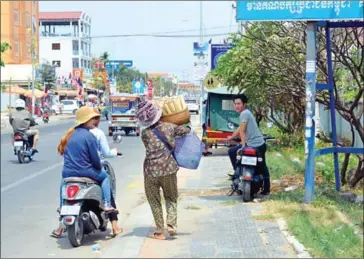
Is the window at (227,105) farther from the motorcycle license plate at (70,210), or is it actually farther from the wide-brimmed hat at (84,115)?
Result: the motorcycle license plate at (70,210)

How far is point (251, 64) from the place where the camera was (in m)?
10.7

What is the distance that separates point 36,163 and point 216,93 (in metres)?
6.76

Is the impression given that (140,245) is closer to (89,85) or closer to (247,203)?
(247,203)

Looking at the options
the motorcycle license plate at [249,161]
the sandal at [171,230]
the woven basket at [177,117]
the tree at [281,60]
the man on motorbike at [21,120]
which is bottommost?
the sandal at [171,230]

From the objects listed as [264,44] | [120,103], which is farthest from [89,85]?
[264,44]

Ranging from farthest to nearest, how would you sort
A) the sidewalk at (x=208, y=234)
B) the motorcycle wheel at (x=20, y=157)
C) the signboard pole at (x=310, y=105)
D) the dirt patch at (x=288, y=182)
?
the motorcycle wheel at (x=20, y=157), the dirt patch at (x=288, y=182), the signboard pole at (x=310, y=105), the sidewalk at (x=208, y=234)

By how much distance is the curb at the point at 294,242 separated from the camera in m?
6.37

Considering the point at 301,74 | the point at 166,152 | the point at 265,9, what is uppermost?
the point at 265,9

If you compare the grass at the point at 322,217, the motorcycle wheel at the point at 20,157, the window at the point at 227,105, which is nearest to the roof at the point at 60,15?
the grass at the point at 322,217

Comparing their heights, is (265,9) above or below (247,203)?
above

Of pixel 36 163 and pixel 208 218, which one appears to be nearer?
pixel 208 218

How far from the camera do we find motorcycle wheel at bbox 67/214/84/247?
705 cm

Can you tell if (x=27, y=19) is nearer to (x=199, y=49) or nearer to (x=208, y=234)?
(x=208, y=234)

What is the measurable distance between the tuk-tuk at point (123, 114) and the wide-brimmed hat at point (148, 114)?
20.3m
